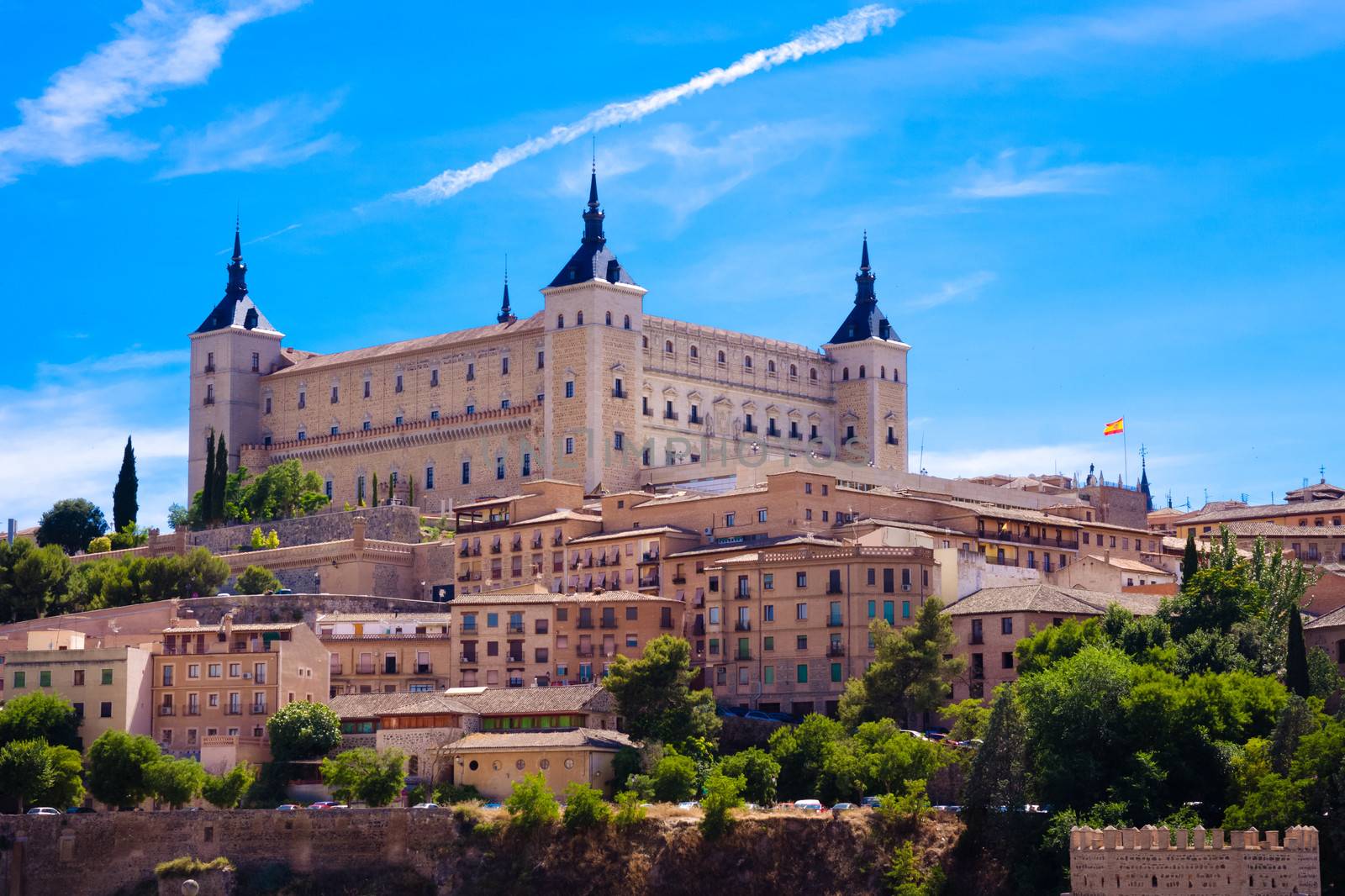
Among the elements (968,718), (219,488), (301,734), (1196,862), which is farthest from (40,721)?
(219,488)

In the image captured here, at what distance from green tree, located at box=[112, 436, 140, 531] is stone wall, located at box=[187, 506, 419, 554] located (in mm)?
5262

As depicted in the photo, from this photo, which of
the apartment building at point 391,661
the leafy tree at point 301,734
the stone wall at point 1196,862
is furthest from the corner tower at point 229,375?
the stone wall at point 1196,862

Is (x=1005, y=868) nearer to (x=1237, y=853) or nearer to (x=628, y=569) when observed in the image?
(x=1237, y=853)

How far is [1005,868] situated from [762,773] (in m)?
8.09

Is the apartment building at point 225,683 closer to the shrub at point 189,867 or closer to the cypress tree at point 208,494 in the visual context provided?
the shrub at point 189,867

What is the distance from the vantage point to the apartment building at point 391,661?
271 feet

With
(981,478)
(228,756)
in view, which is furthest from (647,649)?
(981,478)

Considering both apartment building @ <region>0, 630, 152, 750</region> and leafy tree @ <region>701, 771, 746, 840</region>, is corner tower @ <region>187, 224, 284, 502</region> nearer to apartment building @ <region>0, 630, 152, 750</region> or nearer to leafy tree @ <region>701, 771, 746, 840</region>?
apartment building @ <region>0, 630, 152, 750</region>

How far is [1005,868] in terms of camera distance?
62.0 metres

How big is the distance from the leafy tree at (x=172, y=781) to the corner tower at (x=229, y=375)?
56.7 metres

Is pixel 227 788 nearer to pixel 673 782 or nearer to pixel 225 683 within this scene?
pixel 225 683

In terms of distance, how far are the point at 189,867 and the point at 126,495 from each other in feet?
166

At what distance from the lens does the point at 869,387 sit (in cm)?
12594

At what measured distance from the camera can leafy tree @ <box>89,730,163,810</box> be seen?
6975cm
